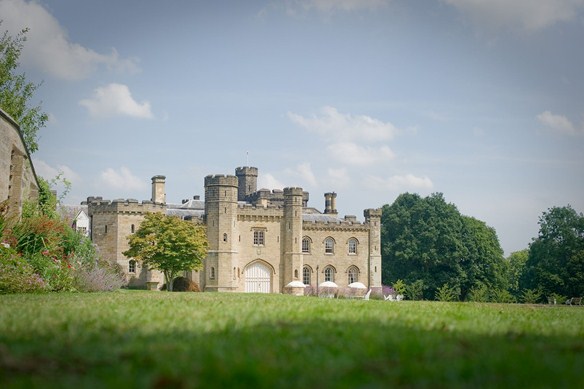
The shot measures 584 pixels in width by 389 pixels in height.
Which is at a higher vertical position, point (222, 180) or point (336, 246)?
point (222, 180)

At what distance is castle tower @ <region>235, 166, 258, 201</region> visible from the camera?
76.4 m

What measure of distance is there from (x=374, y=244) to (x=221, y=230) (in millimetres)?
13910

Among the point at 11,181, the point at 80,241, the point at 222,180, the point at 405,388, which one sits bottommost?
the point at 405,388

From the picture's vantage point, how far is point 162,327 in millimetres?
7645

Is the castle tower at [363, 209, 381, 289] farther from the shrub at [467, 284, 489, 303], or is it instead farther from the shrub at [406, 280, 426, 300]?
the shrub at [467, 284, 489, 303]

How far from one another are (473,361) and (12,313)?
5.83 m

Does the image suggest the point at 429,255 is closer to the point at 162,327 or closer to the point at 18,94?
the point at 18,94

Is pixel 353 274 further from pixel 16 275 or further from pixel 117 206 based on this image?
pixel 16 275

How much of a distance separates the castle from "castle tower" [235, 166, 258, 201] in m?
10.8

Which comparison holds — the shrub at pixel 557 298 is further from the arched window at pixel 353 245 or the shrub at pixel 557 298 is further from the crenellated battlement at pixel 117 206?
the crenellated battlement at pixel 117 206

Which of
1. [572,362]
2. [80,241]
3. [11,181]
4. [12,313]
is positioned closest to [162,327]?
[12,313]

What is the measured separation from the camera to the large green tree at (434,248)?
61.9m

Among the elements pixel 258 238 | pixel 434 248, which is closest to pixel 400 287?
pixel 434 248

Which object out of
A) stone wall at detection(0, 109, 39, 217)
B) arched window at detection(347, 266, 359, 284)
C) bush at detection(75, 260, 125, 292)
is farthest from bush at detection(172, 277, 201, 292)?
bush at detection(75, 260, 125, 292)
